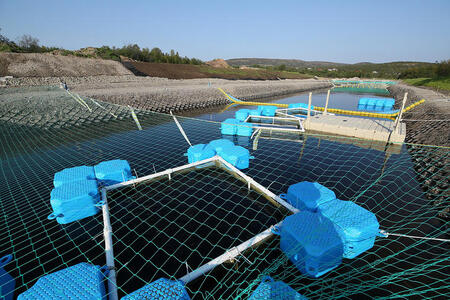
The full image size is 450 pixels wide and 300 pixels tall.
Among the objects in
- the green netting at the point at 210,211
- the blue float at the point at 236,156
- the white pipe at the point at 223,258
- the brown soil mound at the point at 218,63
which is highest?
the brown soil mound at the point at 218,63

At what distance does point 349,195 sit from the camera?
4652 mm

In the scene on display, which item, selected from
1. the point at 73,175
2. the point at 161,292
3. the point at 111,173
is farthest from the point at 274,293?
the point at 73,175

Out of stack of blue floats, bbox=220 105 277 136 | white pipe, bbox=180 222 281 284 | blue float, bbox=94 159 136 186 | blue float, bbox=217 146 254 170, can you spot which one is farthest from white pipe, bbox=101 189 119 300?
stack of blue floats, bbox=220 105 277 136

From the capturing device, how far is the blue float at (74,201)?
10.6 ft

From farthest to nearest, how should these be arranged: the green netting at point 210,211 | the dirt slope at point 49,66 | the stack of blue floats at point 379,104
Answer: the dirt slope at point 49,66
the stack of blue floats at point 379,104
the green netting at point 210,211

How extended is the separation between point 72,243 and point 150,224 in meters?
1.28

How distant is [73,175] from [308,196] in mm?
4592

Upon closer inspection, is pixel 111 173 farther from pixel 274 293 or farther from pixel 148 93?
pixel 148 93

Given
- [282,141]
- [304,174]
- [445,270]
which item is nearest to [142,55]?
[282,141]

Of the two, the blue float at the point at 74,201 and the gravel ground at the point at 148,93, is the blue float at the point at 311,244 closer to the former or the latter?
the blue float at the point at 74,201

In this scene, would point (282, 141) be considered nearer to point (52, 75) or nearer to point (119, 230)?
point (119, 230)

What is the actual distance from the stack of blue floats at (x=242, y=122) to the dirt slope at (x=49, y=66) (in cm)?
2063

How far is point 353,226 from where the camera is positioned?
2.56m

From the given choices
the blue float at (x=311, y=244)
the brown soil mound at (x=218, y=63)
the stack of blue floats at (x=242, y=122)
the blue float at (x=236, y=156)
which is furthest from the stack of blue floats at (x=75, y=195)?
the brown soil mound at (x=218, y=63)
